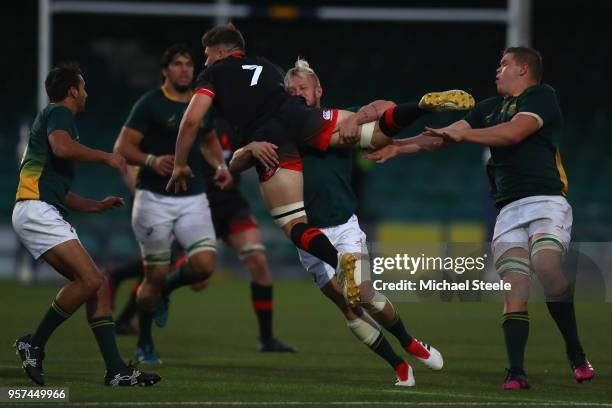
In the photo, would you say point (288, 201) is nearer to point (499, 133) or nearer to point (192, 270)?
point (499, 133)

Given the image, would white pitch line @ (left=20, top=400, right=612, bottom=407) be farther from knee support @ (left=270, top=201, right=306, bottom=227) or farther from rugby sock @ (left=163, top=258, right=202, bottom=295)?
rugby sock @ (left=163, top=258, right=202, bottom=295)

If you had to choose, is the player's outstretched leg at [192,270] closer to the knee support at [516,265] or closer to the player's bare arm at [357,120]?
the player's bare arm at [357,120]

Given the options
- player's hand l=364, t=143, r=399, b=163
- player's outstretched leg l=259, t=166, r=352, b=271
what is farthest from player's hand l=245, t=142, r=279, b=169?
player's hand l=364, t=143, r=399, b=163

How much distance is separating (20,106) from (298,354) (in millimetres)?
17867

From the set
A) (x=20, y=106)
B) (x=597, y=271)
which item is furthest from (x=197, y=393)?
(x=20, y=106)

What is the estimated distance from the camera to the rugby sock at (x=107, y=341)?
24.7ft

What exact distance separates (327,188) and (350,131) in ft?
1.84

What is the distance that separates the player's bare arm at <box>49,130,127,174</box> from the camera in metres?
7.38

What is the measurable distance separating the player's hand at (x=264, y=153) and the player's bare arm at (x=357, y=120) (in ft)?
1.48

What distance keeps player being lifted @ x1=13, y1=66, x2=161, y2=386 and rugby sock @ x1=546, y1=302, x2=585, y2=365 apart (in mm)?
2575

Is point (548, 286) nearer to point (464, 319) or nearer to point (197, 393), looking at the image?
point (197, 393)

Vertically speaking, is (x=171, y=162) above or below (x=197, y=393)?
above

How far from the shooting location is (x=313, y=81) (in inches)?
334

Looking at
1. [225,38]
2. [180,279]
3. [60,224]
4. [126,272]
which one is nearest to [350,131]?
[225,38]
